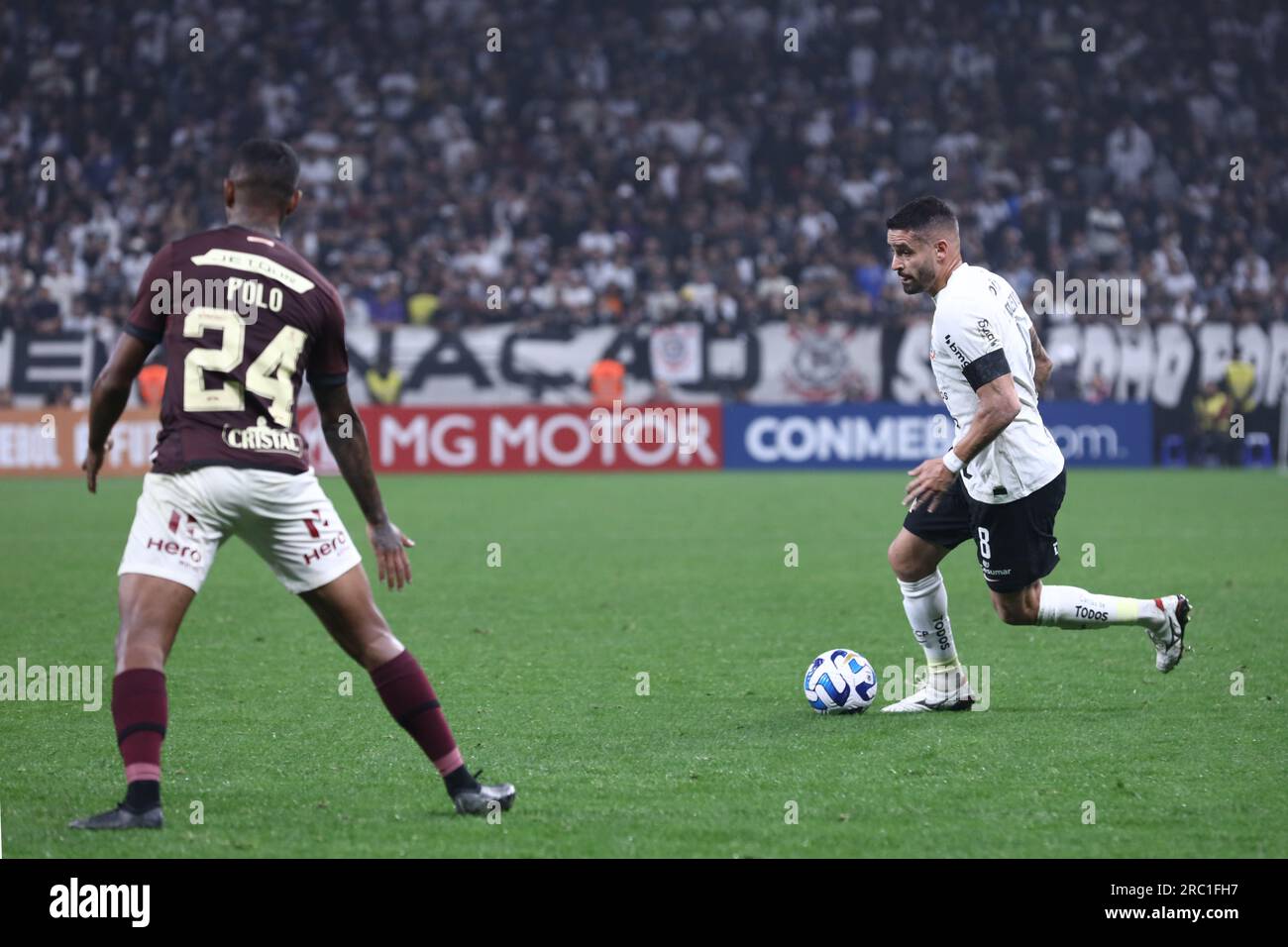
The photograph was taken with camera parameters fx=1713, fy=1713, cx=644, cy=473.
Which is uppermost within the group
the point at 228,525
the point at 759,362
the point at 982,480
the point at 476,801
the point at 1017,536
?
the point at 759,362

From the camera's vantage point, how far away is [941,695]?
296 inches

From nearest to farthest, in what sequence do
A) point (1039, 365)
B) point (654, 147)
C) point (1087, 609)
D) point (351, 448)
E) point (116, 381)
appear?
point (116, 381) → point (351, 448) → point (1087, 609) → point (1039, 365) → point (654, 147)

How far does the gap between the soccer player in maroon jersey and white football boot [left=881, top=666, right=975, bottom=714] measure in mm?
3066

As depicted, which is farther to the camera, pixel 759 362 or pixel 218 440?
pixel 759 362

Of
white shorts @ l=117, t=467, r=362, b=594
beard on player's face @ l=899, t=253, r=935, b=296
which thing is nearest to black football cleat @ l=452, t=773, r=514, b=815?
white shorts @ l=117, t=467, r=362, b=594

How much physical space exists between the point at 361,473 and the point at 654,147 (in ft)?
87.4

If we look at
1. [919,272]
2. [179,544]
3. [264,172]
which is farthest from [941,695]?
[264,172]

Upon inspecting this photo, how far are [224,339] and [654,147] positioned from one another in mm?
26776

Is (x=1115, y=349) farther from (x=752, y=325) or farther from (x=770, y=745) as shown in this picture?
(x=770, y=745)

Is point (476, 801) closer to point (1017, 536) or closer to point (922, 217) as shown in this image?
point (1017, 536)

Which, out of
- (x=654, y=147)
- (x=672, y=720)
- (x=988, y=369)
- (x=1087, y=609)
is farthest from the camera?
(x=654, y=147)

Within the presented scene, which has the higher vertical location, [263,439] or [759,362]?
[759,362]
